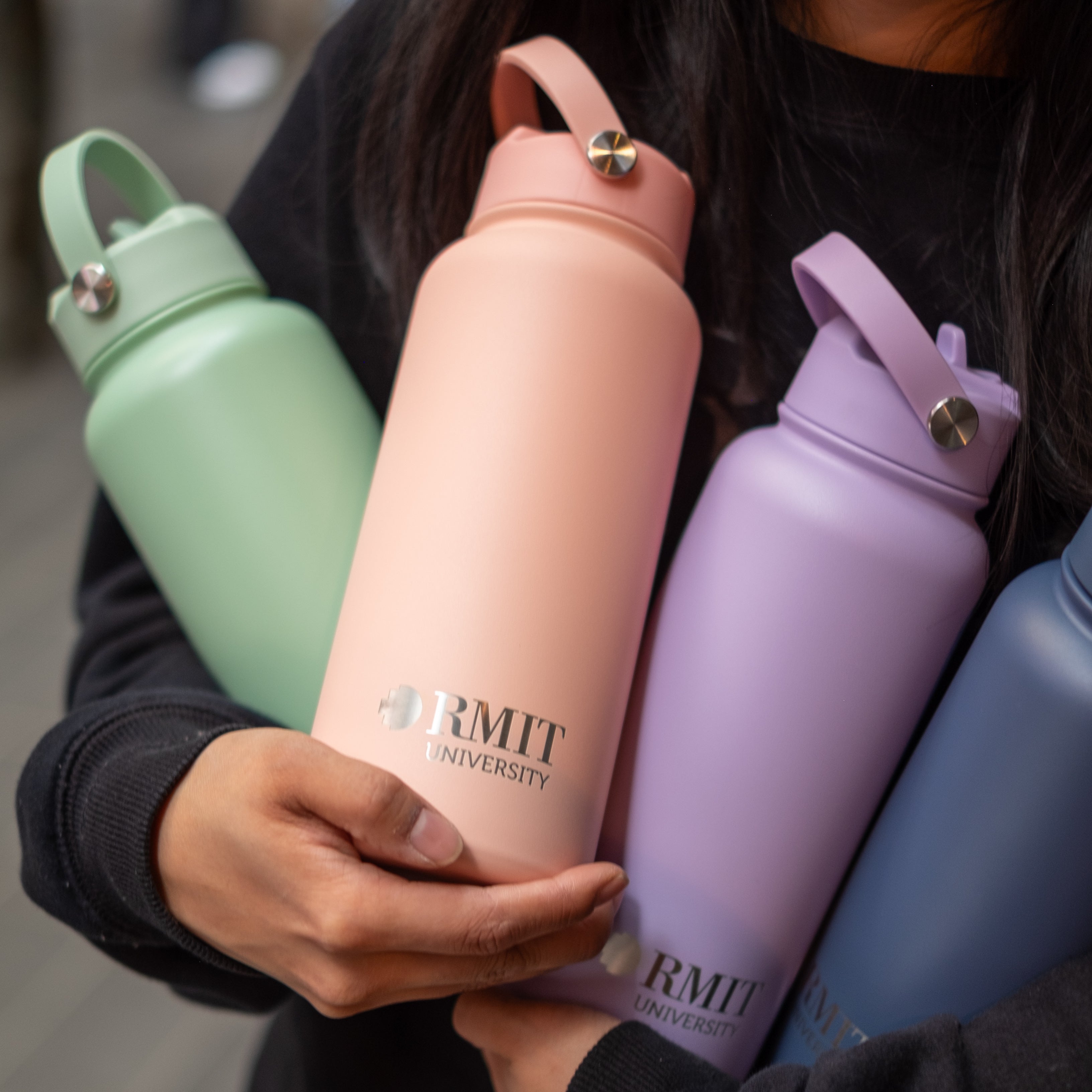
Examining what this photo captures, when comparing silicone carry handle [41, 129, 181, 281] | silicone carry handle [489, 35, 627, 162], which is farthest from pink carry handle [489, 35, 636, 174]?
silicone carry handle [41, 129, 181, 281]

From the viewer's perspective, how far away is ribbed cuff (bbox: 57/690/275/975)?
0.44 m

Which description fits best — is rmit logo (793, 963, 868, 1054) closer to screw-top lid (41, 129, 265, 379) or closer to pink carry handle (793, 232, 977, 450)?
pink carry handle (793, 232, 977, 450)

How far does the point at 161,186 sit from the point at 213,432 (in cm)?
18

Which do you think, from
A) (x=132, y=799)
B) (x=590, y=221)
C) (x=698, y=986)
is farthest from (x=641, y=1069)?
(x=590, y=221)

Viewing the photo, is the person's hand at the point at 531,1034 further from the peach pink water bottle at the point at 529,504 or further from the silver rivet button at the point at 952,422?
the silver rivet button at the point at 952,422

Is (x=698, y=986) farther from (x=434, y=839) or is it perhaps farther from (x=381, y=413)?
(x=381, y=413)

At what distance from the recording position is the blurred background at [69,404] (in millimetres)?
1099

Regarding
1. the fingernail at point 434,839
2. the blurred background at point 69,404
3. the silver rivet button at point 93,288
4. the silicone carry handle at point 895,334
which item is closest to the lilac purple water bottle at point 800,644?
the silicone carry handle at point 895,334

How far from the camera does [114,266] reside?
0.47 metres

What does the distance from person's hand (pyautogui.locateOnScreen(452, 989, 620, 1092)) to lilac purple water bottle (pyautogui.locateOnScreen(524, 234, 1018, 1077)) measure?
0.06 ft

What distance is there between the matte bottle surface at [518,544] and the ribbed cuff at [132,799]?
3.8 inches

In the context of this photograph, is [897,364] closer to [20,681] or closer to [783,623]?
[783,623]

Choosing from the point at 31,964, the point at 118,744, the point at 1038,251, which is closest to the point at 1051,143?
the point at 1038,251

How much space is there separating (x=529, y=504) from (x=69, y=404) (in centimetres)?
155
